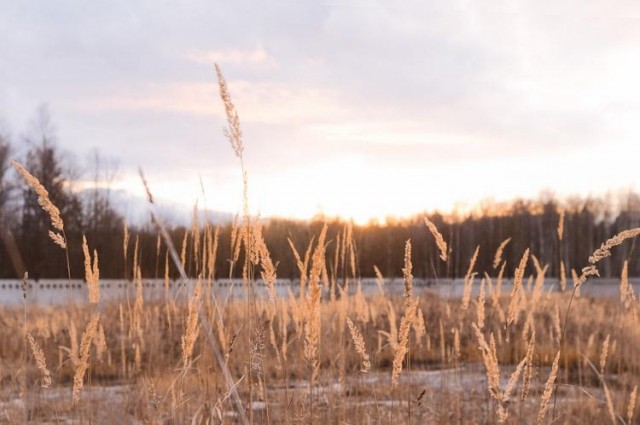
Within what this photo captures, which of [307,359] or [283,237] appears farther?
[283,237]

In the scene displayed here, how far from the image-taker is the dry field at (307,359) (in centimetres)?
148

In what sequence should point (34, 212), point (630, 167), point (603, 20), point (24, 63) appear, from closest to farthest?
1. point (603, 20)
2. point (630, 167)
3. point (24, 63)
4. point (34, 212)

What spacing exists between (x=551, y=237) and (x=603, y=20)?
30.6m

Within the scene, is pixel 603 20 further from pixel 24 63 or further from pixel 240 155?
pixel 24 63

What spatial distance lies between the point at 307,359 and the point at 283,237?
411 inches

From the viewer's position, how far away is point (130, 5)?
3957mm

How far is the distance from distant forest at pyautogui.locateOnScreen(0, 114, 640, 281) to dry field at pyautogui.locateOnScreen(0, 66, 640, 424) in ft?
22.8

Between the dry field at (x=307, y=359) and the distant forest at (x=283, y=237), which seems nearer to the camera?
the dry field at (x=307, y=359)

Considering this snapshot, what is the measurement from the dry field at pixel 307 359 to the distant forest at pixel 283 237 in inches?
274

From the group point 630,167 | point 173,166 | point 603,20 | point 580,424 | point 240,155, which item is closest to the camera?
point 240,155

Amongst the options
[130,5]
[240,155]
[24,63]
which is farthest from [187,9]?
[24,63]

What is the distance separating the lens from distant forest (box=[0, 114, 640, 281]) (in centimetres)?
1811

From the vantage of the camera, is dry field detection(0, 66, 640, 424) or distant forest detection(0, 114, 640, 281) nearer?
dry field detection(0, 66, 640, 424)

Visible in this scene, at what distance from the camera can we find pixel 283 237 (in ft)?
39.6
